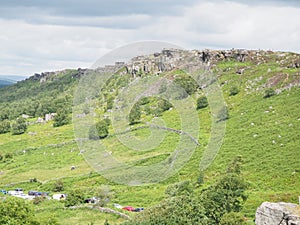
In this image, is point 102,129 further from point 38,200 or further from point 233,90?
point 233,90

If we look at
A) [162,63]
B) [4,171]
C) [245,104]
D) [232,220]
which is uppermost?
[162,63]

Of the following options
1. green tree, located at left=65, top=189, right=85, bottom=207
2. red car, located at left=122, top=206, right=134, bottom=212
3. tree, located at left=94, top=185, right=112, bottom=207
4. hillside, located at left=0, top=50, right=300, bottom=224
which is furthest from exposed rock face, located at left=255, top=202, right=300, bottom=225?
green tree, located at left=65, top=189, right=85, bottom=207

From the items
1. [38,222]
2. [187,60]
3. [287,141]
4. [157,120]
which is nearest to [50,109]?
[187,60]

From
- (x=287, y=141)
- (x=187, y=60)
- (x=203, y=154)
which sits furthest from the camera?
(x=187, y=60)

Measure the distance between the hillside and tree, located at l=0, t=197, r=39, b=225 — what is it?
278 centimetres

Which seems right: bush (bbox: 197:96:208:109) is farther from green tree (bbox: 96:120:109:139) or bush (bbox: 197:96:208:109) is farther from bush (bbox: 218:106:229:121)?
green tree (bbox: 96:120:109:139)

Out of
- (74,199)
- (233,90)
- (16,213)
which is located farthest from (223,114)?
(16,213)

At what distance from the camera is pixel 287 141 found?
8231cm

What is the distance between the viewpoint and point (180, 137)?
93812 mm

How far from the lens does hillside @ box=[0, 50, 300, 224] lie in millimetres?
68375

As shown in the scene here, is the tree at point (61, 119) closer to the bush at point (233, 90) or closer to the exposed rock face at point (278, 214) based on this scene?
the bush at point (233, 90)

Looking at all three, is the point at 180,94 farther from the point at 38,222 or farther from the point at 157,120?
the point at 157,120

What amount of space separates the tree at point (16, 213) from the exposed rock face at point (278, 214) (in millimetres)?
20476

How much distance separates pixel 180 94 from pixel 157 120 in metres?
47.3
